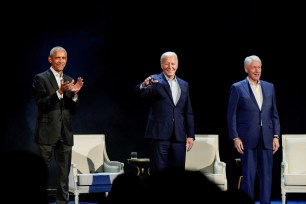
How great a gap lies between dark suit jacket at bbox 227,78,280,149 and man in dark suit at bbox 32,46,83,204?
59.5 inches

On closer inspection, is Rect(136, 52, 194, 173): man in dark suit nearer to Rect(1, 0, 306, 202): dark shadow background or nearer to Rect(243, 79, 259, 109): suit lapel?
Rect(243, 79, 259, 109): suit lapel

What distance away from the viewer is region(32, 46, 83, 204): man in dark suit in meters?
5.29

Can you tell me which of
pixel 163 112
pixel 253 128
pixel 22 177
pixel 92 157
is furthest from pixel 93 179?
pixel 22 177

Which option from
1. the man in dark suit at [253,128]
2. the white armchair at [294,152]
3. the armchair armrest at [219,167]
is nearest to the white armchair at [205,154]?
the armchair armrest at [219,167]

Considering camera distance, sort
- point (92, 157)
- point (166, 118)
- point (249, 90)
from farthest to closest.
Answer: point (92, 157), point (249, 90), point (166, 118)

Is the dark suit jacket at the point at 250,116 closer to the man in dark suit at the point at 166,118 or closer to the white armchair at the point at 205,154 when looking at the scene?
the man in dark suit at the point at 166,118

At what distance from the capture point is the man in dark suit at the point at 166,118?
5.46m

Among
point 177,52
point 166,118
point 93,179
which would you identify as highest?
point 177,52

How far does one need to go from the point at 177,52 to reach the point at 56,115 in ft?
7.90

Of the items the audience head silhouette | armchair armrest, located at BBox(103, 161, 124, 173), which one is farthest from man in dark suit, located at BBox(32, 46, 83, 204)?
the audience head silhouette

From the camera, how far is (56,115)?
5.35 meters

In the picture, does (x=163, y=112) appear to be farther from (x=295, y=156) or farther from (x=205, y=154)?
(x=295, y=156)

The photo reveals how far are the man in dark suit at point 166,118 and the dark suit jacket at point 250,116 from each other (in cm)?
49

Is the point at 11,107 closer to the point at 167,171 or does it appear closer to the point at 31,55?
the point at 31,55
